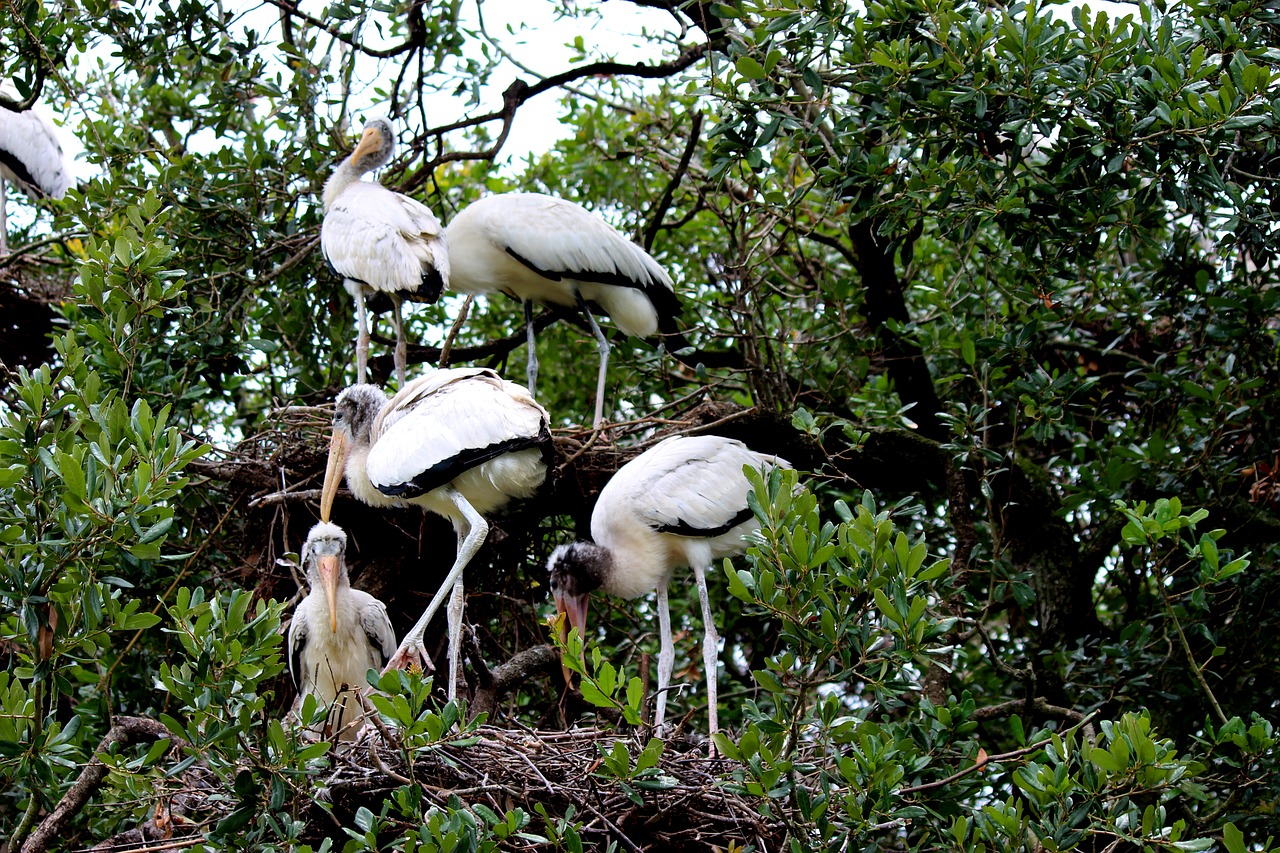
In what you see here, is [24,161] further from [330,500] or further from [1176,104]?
[1176,104]

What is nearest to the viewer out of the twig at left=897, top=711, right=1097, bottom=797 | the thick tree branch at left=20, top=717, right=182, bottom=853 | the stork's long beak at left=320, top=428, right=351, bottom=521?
the twig at left=897, top=711, right=1097, bottom=797

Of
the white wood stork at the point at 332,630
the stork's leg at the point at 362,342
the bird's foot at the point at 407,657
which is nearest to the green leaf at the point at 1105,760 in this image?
the bird's foot at the point at 407,657

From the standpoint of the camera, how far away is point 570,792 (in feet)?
13.9

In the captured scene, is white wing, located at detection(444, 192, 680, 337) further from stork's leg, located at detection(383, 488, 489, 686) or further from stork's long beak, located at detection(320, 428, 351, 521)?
stork's leg, located at detection(383, 488, 489, 686)

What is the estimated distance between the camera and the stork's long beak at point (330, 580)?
5.59m

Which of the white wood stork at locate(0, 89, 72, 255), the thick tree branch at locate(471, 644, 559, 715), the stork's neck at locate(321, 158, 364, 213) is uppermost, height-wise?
the white wood stork at locate(0, 89, 72, 255)

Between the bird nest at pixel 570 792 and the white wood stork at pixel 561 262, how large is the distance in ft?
9.23

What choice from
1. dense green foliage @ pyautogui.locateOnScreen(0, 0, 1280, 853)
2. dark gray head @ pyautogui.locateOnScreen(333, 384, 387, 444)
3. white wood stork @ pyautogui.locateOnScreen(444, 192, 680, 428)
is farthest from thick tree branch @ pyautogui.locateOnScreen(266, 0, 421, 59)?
dark gray head @ pyautogui.locateOnScreen(333, 384, 387, 444)

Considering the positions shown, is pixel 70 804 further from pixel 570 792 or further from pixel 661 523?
pixel 661 523

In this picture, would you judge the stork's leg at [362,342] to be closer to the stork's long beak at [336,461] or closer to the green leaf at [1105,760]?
the stork's long beak at [336,461]

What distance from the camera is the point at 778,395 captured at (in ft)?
21.0

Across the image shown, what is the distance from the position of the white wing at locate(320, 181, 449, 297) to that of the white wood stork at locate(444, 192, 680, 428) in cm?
31

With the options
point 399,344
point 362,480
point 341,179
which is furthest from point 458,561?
point 341,179

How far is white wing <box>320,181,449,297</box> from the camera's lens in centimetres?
662
